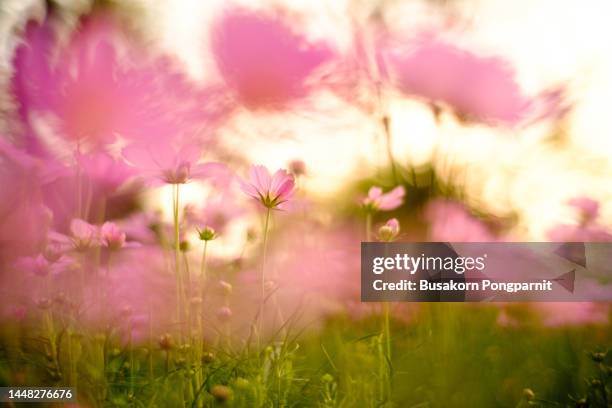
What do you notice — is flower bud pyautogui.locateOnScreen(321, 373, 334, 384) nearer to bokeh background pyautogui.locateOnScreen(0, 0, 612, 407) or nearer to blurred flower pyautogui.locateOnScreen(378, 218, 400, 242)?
bokeh background pyautogui.locateOnScreen(0, 0, 612, 407)

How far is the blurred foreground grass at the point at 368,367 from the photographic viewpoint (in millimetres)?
591

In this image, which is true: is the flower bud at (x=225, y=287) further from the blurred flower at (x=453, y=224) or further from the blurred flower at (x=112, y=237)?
the blurred flower at (x=453, y=224)

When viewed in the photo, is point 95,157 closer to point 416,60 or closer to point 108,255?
point 108,255

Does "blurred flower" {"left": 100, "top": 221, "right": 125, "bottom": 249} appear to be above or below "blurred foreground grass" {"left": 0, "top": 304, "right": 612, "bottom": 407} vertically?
above

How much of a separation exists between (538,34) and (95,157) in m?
0.53

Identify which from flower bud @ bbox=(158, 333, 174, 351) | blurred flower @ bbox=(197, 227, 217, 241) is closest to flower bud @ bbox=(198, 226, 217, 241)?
blurred flower @ bbox=(197, 227, 217, 241)

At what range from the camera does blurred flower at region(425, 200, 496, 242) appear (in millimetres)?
665

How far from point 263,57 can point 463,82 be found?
24cm

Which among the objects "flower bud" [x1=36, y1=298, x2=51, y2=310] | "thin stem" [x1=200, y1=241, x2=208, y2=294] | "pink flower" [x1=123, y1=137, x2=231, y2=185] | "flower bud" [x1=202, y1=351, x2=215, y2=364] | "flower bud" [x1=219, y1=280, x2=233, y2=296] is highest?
"pink flower" [x1=123, y1=137, x2=231, y2=185]

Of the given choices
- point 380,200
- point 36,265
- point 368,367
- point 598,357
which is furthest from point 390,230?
point 36,265

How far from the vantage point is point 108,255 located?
65cm

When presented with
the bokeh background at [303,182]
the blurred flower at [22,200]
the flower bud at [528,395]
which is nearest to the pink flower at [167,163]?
the bokeh background at [303,182]

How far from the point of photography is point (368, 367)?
0.62m
